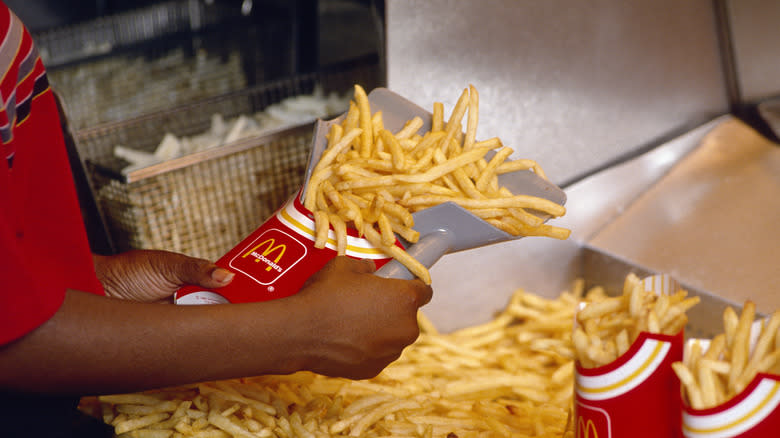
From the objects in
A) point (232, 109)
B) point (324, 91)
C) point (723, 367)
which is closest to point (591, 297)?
point (723, 367)

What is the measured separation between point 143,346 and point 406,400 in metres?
0.70

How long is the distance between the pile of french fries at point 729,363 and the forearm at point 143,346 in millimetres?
622

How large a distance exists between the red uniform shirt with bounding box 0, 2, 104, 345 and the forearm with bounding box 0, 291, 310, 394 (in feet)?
0.15

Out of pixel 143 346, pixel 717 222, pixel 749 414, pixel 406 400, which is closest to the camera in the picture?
pixel 749 414

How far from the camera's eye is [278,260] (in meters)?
1.45

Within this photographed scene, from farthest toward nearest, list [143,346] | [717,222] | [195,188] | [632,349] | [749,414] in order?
1. [195,188]
2. [717,222]
3. [143,346]
4. [632,349]
5. [749,414]

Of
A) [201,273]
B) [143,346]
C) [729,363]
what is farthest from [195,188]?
[729,363]

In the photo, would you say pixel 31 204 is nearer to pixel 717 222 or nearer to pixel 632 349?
pixel 632 349

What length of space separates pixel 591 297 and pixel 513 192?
0.79m

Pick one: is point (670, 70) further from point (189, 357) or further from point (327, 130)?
point (189, 357)

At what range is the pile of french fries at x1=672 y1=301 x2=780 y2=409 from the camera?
972mm

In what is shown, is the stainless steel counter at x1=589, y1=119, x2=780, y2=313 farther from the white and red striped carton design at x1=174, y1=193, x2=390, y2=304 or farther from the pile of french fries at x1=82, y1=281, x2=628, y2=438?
the white and red striped carton design at x1=174, y1=193, x2=390, y2=304

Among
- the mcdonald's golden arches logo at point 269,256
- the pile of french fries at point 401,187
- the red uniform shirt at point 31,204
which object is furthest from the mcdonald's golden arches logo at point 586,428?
the red uniform shirt at point 31,204

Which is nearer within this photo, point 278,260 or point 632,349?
point 632,349
